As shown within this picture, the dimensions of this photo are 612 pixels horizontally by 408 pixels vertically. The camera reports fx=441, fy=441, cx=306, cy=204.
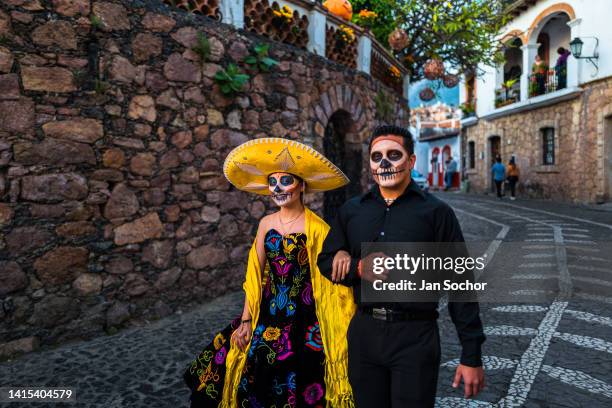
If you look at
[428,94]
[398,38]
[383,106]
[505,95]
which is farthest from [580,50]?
[383,106]

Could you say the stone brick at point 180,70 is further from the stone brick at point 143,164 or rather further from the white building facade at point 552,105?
the white building facade at point 552,105

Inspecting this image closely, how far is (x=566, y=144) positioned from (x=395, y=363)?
1722 centimetres

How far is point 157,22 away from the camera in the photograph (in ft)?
14.4

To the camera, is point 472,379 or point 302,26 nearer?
point 472,379

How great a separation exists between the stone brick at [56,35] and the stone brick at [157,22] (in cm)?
72

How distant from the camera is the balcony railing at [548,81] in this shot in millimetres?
16172

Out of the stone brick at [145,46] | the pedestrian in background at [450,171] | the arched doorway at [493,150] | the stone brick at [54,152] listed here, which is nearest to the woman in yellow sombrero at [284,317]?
the stone brick at [54,152]

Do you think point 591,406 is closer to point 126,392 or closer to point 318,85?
point 126,392

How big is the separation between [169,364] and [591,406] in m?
2.82

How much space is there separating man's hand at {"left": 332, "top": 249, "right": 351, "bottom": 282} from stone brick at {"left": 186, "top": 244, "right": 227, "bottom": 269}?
3.34 m

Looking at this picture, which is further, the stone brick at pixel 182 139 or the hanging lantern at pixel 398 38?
the hanging lantern at pixel 398 38

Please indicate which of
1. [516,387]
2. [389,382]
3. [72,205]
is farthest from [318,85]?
[389,382]

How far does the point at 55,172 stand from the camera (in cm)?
372

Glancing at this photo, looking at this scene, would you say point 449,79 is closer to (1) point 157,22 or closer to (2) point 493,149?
(1) point 157,22
